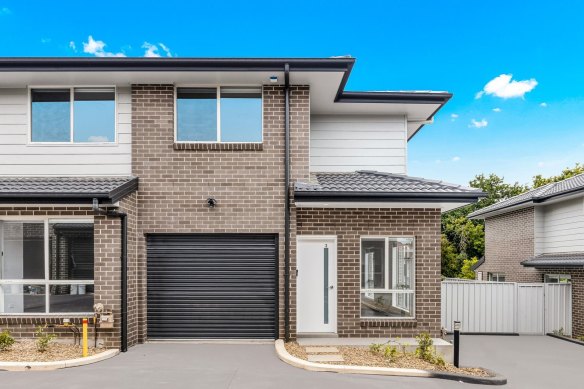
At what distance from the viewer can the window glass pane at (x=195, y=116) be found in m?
10.5

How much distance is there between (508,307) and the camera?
43.5 feet

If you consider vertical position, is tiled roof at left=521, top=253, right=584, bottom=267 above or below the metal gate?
above

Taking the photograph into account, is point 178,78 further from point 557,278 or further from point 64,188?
point 557,278

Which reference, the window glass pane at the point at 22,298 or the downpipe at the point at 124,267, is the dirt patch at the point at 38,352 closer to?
the downpipe at the point at 124,267

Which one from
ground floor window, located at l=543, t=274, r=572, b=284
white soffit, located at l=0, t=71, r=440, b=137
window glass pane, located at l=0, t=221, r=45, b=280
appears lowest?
ground floor window, located at l=543, t=274, r=572, b=284

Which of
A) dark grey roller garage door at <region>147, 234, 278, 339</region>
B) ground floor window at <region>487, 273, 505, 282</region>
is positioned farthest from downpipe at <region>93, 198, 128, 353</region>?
ground floor window at <region>487, 273, 505, 282</region>

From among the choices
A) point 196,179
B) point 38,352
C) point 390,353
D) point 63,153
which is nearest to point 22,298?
point 38,352

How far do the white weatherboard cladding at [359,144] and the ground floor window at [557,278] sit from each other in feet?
20.4

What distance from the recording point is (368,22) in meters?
26.4

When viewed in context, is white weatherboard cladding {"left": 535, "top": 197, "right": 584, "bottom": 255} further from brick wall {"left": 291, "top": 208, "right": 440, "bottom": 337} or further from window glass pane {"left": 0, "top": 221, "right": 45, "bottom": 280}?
window glass pane {"left": 0, "top": 221, "right": 45, "bottom": 280}

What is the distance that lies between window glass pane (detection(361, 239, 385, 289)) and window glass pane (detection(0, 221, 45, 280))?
6738mm

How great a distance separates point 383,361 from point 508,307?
6.47m

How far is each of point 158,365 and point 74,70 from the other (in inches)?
242

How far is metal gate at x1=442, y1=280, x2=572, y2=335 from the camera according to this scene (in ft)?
43.4
